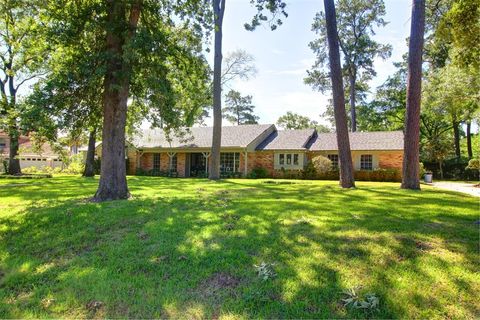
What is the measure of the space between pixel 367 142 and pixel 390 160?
2.20 metres

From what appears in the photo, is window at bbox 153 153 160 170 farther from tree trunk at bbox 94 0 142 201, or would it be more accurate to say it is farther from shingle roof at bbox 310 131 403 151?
tree trunk at bbox 94 0 142 201

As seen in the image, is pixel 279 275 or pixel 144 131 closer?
pixel 279 275

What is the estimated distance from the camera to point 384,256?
13.7 ft

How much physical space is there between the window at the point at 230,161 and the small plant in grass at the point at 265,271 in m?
20.8

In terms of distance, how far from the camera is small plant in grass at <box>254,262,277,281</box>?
12.6ft

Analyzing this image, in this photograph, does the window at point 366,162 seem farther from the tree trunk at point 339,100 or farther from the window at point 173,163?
the window at point 173,163

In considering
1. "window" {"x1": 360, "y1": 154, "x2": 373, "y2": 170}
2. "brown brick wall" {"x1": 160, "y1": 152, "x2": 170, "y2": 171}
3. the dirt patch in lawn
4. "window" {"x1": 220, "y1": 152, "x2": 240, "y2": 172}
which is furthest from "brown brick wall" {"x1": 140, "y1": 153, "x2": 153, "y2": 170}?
the dirt patch in lawn

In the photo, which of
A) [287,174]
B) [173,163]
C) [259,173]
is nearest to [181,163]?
[173,163]

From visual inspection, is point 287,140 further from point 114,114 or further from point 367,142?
point 114,114

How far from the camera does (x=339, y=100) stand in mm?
12891

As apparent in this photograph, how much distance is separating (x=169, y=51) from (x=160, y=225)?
6.01 meters

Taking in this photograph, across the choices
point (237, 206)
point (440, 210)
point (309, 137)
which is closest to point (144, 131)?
point (309, 137)

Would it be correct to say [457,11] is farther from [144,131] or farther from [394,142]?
[144,131]

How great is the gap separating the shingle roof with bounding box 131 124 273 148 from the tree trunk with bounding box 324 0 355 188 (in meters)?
11.3
